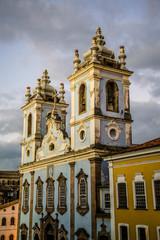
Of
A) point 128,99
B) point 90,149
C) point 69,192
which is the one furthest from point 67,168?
point 128,99

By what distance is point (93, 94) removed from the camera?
26281mm

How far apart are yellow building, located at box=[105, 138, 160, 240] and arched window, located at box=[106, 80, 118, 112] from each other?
7.87 metres

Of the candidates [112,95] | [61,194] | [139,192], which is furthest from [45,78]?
[139,192]

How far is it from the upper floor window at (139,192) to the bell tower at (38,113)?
56.9 ft

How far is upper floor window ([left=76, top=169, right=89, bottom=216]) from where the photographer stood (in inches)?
971

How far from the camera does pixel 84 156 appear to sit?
25734 mm

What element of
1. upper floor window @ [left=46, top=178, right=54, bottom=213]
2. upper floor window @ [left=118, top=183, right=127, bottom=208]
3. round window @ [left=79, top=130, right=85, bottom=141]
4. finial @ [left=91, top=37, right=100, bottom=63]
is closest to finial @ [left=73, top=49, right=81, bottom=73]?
finial @ [left=91, top=37, right=100, bottom=63]

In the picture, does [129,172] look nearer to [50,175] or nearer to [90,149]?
[90,149]

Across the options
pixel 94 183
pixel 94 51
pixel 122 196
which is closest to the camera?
pixel 122 196

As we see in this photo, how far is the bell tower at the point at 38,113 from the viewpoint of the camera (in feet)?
118

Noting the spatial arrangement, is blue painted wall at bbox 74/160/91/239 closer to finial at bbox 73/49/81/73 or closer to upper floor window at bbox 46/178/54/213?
upper floor window at bbox 46/178/54/213

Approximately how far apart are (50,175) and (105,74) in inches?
445

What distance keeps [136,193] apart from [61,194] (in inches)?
433

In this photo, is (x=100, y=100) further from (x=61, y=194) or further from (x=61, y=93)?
(x=61, y=93)
